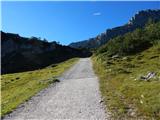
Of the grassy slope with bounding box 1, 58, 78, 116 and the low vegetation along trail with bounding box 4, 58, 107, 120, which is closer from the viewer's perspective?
the low vegetation along trail with bounding box 4, 58, 107, 120

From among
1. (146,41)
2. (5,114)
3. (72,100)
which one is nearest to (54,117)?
(5,114)

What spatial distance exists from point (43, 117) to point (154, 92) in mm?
10915

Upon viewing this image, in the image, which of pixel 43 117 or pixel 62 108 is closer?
pixel 43 117

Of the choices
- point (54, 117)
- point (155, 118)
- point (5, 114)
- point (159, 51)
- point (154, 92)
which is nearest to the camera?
point (155, 118)

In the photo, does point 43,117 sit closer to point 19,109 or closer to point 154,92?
point 19,109

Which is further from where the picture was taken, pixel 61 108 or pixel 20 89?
pixel 20 89

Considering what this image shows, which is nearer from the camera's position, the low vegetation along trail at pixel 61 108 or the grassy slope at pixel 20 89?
the low vegetation along trail at pixel 61 108

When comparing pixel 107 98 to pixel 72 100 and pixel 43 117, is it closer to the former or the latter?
pixel 72 100

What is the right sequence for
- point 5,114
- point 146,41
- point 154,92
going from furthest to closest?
point 146,41, point 154,92, point 5,114

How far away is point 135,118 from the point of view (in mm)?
20875

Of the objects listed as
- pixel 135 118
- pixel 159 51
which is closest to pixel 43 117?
pixel 135 118

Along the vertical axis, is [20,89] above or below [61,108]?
below

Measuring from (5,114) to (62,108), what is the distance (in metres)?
4.55

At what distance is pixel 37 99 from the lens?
103 ft
